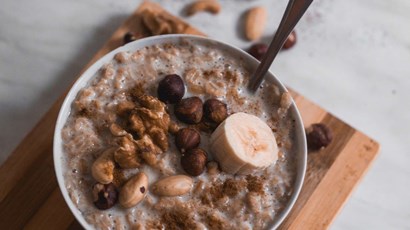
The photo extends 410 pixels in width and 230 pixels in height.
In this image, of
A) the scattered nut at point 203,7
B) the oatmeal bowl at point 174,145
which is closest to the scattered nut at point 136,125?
the oatmeal bowl at point 174,145

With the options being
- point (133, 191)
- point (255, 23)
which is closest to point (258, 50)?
point (255, 23)

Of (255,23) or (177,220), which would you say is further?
(255,23)

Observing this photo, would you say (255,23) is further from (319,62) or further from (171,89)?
(171,89)

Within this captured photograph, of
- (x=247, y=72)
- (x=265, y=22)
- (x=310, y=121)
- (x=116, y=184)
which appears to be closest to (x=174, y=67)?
(x=247, y=72)

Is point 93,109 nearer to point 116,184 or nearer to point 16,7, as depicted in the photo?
point 116,184

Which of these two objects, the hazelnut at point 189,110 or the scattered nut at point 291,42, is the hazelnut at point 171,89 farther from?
the scattered nut at point 291,42

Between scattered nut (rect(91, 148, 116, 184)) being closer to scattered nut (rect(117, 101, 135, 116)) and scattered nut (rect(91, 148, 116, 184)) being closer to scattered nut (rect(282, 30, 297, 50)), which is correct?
scattered nut (rect(117, 101, 135, 116))
